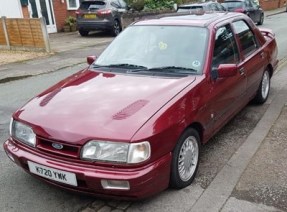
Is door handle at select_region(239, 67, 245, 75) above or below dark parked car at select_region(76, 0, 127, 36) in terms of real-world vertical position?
above

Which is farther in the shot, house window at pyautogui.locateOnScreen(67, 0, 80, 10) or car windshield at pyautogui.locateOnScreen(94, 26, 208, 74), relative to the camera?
house window at pyautogui.locateOnScreen(67, 0, 80, 10)

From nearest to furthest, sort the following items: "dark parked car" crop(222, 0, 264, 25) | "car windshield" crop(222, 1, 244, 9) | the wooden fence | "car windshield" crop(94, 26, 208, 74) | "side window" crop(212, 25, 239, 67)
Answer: "car windshield" crop(94, 26, 208, 74) → "side window" crop(212, 25, 239, 67) → the wooden fence → "dark parked car" crop(222, 0, 264, 25) → "car windshield" crop(222, 1, 244, 9)

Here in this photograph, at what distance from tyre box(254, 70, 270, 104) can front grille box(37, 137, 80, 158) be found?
366 centimetres

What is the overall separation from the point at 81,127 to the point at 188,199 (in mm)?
1213

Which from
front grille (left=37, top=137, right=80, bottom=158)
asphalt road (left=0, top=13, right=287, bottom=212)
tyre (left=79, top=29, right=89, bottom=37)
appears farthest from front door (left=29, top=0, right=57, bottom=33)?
front grille (left=37, top=137, right=80, bottom=158)

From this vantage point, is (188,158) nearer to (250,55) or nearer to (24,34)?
(250,55)

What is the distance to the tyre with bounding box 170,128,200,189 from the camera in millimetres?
3336

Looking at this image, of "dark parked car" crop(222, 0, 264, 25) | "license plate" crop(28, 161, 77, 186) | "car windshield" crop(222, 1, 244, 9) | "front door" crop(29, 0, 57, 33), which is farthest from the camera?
"car windshield" crop(222, 1, 244, 9)

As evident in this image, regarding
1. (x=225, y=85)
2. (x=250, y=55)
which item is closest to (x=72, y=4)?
(x=250, y=55)

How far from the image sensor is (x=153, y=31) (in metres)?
4.52

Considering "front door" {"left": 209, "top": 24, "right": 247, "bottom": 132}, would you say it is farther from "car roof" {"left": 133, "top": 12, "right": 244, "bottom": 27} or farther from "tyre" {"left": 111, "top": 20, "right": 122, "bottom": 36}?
"tyre" {"left": 111, "top": 20, "right": 122, "bottom": 36}

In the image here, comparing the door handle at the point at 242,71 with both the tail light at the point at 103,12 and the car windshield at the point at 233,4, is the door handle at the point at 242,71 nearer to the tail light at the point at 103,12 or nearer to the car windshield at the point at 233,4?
the tail light at the point at 103,12

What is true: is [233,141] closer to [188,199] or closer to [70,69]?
[188,199]

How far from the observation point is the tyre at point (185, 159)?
334 cm
